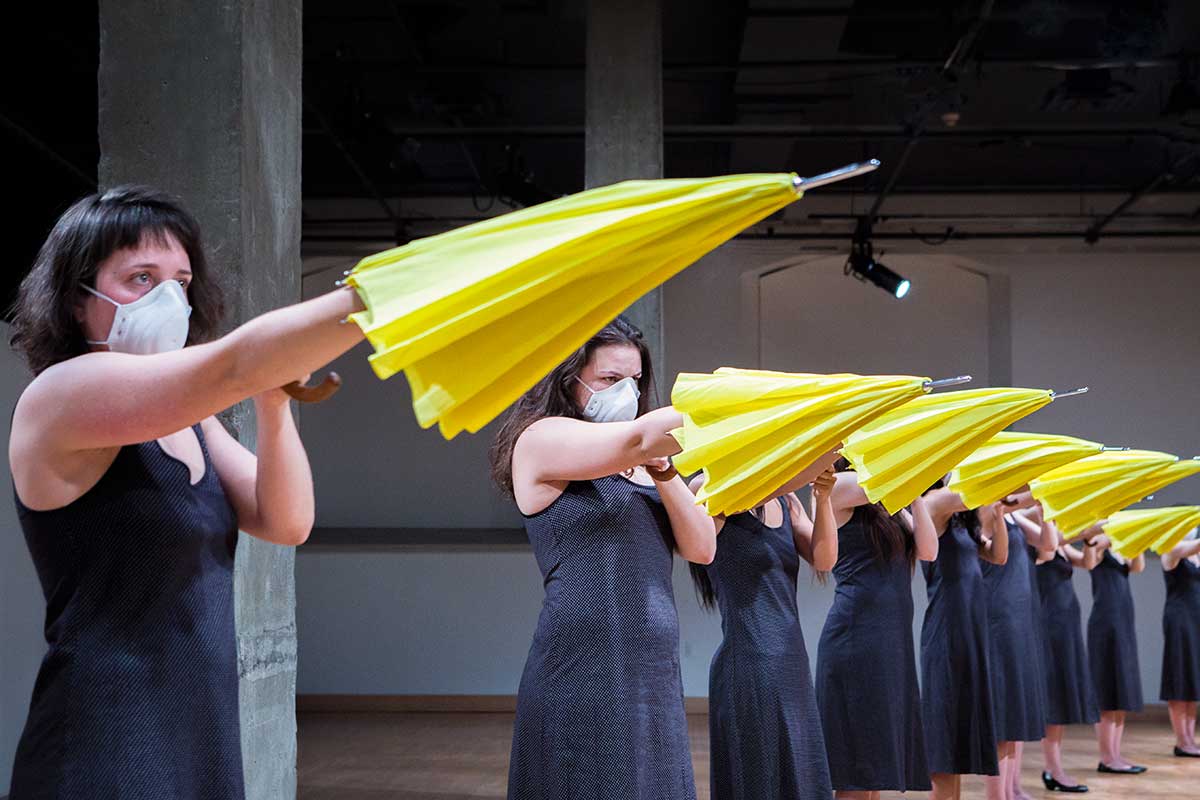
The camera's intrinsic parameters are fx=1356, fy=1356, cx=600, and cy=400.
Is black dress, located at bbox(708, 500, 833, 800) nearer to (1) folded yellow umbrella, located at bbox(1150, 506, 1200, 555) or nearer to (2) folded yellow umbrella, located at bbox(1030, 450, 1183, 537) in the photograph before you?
(2) folded yellow umbrella, located at bbox(1030, 450, 1183, 537)

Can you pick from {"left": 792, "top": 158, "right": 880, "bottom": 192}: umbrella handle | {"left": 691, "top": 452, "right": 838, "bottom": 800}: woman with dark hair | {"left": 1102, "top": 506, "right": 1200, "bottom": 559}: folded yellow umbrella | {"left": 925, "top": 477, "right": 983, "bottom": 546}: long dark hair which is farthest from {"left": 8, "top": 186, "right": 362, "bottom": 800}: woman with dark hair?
{"left": 1102, "top": 506, "right": 1200, "bottom": 559}: folded yellow umbrella

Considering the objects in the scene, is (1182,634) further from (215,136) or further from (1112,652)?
(215,136)

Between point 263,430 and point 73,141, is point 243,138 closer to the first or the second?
point 263,430

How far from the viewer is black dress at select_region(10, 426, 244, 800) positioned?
1572 millimetres

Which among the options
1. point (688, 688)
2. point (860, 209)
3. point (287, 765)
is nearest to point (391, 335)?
point (287, 765)

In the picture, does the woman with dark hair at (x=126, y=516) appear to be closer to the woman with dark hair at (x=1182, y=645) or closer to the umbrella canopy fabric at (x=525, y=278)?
the umbrella canopy fabric at (x=525, y=278)

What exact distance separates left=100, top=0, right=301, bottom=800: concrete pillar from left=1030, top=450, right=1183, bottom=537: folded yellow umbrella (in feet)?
10.4

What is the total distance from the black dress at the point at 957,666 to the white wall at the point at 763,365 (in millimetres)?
5378

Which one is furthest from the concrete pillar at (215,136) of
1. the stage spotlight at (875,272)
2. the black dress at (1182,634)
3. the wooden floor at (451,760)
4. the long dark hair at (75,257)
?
the stage spotlight at (875,272)

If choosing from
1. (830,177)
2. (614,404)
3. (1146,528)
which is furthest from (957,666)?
(830,177)

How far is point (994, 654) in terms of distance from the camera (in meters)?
6.50

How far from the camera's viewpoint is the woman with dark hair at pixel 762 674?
350 cm

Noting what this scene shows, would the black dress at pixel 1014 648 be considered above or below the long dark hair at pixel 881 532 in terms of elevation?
below

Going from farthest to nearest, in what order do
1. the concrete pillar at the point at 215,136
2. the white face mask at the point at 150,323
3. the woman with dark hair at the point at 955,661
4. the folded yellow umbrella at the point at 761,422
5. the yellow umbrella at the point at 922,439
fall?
the woman with dark hair at the point at 955,661
the yellow umbrella at the point at 922,439
the concrete pillar at the point at 215,136
the folded yellow umbrella at the point at 761,422
the white face mask at the point at 150,323
